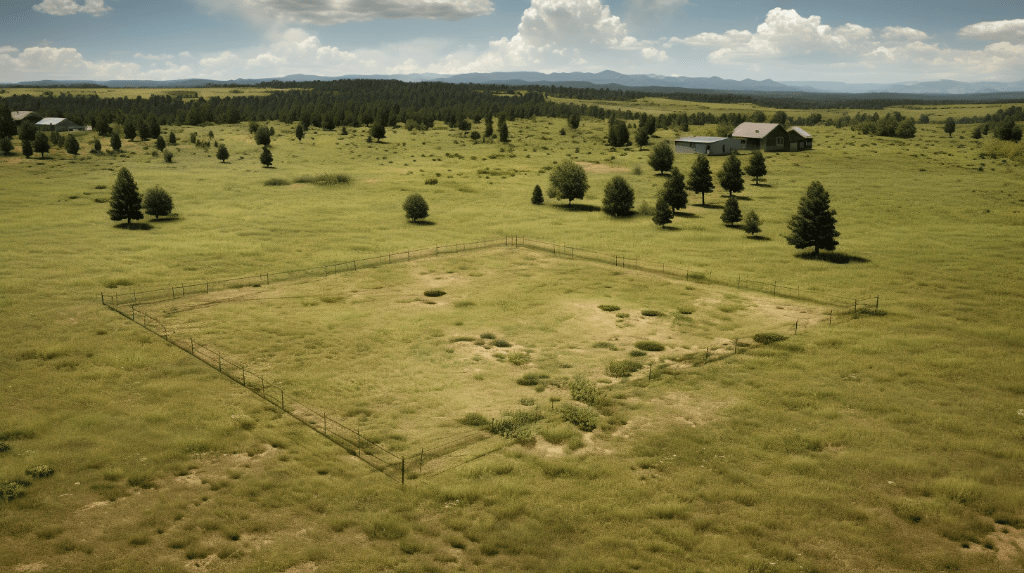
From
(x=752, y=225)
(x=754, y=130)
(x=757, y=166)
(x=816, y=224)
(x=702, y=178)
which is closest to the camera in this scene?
(x=816, y=224)

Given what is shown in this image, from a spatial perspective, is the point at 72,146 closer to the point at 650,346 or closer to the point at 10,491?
the point at 10,491

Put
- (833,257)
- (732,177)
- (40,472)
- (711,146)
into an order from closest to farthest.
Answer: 1. (40,472)
2. (833,257)
3. (732,177)
4. (711,146)

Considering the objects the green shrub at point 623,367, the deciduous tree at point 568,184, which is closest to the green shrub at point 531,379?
the green shrub at point 623,367

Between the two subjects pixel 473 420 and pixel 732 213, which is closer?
pixel 473 420

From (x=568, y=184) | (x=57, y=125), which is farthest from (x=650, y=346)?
(x=57, y=125)

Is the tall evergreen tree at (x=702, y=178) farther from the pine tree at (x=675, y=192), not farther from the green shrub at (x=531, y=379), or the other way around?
the green shrub at (x=531, y=379)

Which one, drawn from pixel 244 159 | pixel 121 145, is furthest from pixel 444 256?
pixel 121 145

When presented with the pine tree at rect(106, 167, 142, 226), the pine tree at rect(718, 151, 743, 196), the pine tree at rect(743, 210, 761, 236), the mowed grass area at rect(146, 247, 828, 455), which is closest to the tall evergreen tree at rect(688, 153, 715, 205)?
the pine tree at rect(718, 151, 743, 196)
